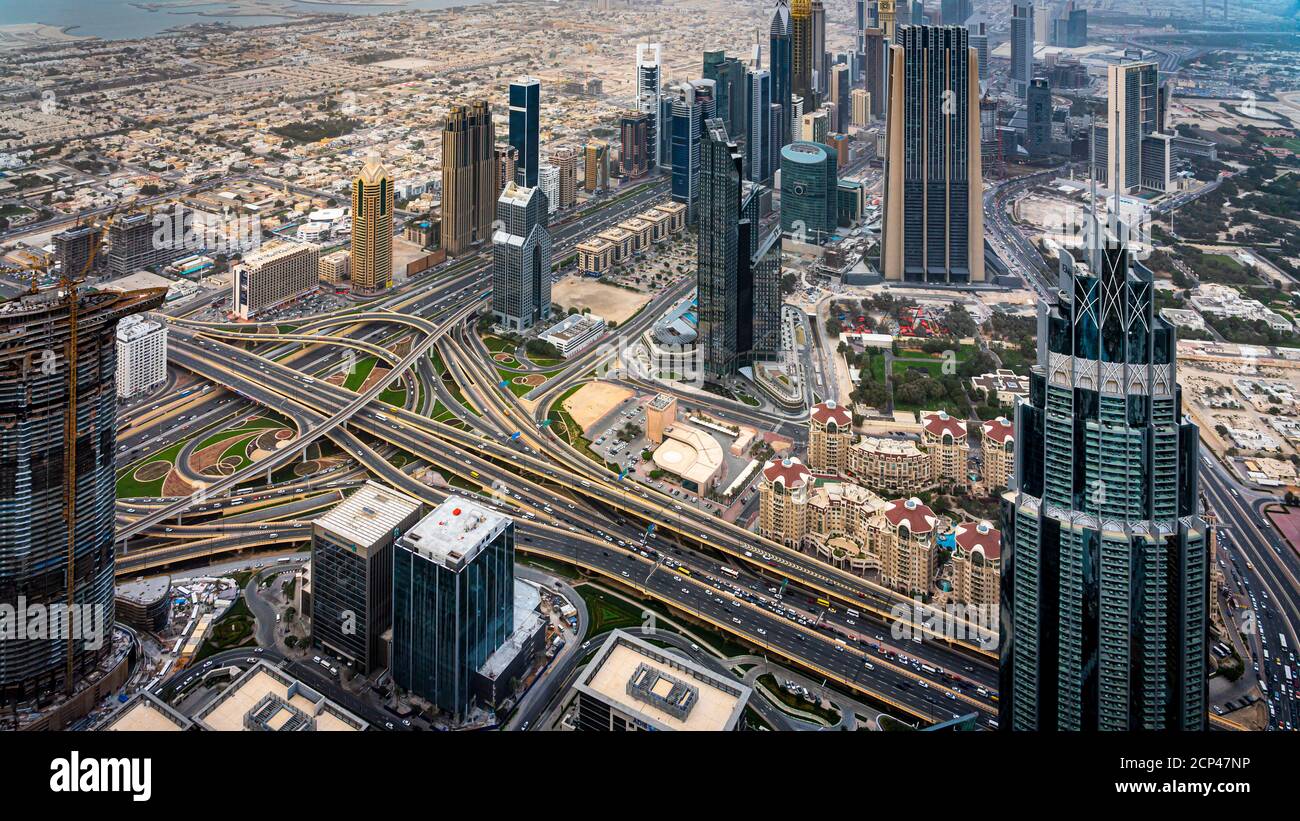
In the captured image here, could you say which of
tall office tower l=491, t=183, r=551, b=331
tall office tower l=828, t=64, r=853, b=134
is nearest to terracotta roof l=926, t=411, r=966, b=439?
tall office tower l=491, t=183, r=551, b=331

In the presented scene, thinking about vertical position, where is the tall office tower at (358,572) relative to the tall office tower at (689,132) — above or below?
below

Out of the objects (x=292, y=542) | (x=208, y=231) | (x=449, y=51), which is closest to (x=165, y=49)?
(x=208, y=231)

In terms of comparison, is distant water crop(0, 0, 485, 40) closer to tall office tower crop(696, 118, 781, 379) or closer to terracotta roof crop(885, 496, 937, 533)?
tall office tower crop(696, 118, 781, 379)

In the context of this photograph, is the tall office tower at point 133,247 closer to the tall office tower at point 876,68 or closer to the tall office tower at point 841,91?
the tall office tower at point 841,91

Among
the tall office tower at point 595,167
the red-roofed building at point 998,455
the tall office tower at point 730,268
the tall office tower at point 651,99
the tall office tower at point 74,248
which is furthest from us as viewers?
the tall office tower at point 651,99

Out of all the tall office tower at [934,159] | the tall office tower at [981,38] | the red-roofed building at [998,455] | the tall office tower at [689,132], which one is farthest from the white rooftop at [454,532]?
the tall office tower at [981,38]

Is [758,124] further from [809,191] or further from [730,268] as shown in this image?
[730,268]
